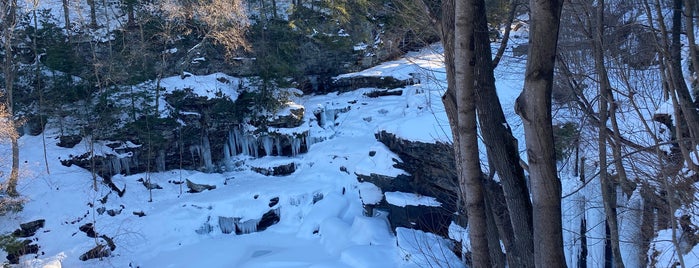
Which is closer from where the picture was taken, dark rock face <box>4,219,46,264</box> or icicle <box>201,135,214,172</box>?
dark rock face <box>4,219,46,264</box>

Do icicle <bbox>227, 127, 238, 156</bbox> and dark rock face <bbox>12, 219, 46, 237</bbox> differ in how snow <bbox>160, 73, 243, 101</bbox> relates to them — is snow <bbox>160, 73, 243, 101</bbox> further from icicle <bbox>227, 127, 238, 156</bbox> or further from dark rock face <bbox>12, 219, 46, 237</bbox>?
dark rock face <bbox>12, 219, 46, 237</bbox>

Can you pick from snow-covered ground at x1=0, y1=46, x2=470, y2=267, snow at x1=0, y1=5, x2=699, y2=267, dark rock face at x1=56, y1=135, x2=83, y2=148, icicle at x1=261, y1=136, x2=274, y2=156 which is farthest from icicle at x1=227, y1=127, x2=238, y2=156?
dark rock face at x1=56, y1=135, x2=83, y2=148

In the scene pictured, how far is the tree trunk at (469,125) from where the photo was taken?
2303 mm

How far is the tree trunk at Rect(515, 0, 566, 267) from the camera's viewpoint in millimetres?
2012

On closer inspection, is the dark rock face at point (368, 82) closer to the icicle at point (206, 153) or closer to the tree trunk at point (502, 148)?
the icicle at point (206, 153)

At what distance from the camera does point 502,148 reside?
2.78m

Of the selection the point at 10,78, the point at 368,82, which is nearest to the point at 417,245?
the point at 368,82

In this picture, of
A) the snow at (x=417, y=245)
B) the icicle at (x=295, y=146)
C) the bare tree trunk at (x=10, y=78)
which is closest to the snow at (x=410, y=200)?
the snow at (x=417, y=245)

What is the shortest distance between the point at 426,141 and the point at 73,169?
412 inches

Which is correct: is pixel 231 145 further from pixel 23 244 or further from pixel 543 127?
pixel 543 127

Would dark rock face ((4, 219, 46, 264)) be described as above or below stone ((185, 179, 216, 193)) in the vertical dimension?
below

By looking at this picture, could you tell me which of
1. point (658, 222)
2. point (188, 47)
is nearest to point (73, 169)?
point (188, 47)

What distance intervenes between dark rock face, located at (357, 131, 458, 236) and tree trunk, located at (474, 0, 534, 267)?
26.4 ft

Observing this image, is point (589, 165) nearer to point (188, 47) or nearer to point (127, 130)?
point (127, 130)
